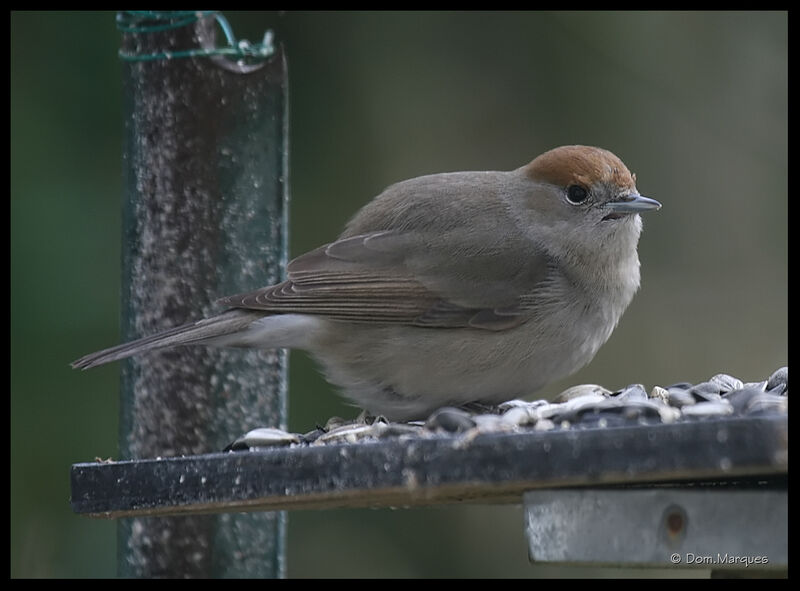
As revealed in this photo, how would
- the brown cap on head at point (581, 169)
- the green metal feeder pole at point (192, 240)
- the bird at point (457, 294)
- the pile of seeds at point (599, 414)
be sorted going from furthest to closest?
the brown cap on head at point (581, 169) < the bird at point (457, 294) < the green metal feeder pole at point (192, 240) < the pile of seeds at point (599, 414)

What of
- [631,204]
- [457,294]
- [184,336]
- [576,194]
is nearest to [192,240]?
[184,336]

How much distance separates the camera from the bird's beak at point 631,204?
16.5 ft

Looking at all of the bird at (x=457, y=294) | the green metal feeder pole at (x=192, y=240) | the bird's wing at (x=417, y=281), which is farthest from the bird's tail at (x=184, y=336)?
the bird's wing at (x=417, y=281)

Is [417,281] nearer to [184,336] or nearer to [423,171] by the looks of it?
[184,336]

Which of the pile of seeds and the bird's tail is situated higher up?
the bird's tail

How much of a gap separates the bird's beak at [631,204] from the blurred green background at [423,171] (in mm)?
2451

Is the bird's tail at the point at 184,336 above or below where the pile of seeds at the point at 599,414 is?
above

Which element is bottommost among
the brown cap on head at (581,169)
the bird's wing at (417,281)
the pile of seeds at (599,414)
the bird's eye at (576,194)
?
the pile of seeds at (599,414)

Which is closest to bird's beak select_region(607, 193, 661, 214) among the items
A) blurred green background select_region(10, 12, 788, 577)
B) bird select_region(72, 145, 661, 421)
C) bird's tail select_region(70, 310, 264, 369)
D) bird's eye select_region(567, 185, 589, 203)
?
bird select_region(72, 145, 661, 421)

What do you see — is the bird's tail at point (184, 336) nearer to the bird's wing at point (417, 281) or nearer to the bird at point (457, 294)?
the bird at point (457, 294)

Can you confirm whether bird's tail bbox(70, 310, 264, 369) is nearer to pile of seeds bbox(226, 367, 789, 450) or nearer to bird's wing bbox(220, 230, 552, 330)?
bird's wing bbox(220, 230, 552, 330)

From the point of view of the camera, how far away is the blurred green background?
620cm

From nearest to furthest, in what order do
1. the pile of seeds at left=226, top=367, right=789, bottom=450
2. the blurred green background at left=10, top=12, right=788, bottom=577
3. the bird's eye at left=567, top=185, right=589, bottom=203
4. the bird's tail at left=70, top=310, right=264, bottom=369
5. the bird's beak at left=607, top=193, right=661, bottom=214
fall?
the pile of seeds at left=226, top=367, right=789, bottom=450
the bird's tail at left=70, top=310, right=264, bottom=369
the bird's beak at left=607, top=193, right=661, bottom=214
the bird's eye at left=567, top=185, right=589, bottom=203
the blurred green background at left=10, top=12, right=788, bottom=577

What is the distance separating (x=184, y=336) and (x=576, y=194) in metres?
1.95
